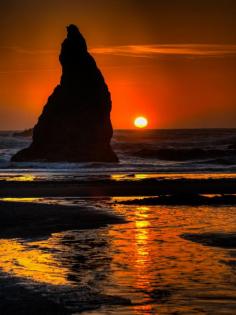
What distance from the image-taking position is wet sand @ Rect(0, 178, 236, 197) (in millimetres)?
37438

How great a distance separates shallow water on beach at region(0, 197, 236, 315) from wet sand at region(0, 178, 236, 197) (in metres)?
13.6

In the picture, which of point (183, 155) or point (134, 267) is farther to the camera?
point (183, 155)

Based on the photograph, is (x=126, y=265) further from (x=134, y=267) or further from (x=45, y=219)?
(x=45, y=219)

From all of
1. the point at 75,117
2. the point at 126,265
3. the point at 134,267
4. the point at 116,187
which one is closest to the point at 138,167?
the point at 75,117

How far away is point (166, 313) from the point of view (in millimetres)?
11930

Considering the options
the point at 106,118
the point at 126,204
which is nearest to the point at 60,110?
the point at 106,118

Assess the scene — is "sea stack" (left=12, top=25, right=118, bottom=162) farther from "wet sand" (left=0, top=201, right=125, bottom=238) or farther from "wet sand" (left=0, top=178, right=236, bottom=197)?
"wet sand" (left=0, top=201, right=125, bottom=238)

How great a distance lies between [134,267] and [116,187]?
1000 inches

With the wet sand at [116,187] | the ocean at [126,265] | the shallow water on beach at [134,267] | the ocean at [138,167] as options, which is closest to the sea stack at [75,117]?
the ocean at [138,167]

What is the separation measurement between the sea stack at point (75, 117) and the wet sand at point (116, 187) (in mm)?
26834

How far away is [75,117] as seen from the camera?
74750 mm

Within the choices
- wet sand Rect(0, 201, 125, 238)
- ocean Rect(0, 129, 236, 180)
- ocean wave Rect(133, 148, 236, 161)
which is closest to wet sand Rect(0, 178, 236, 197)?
ocean Rect(0, 129, 236, 180)

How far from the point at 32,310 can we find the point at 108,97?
63205 mm

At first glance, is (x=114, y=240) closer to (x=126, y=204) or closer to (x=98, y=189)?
(x=126, y=204)
